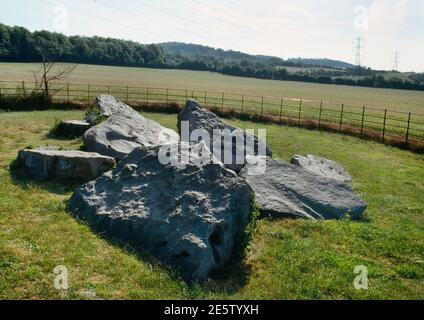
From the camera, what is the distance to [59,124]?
20781mm

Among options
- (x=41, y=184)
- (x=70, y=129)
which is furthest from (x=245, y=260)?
(x=70, y=129)

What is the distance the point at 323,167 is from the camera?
16250 millimetres

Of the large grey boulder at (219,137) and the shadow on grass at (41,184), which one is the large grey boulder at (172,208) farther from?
the large grey boulder at (219,137)

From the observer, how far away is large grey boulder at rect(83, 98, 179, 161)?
15.5m

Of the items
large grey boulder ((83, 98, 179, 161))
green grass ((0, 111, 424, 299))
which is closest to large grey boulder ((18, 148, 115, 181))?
green grass ((0, 111, 424, 299))

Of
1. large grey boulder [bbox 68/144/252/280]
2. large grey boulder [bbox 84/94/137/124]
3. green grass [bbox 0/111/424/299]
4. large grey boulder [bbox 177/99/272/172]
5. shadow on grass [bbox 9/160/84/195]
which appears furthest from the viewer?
large grey boulder [bbox 84/94/137/124]

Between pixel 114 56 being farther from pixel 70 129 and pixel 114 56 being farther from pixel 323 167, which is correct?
pixel 323 167

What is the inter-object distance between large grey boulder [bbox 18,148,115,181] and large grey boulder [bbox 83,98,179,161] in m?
1.87

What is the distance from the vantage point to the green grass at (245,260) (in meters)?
7.25

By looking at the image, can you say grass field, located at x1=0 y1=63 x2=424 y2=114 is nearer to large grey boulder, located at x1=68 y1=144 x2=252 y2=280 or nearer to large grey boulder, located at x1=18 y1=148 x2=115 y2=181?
large grey boulder, located at x1=18 y1=148 x2=115 y2=181

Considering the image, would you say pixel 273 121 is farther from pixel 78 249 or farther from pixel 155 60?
pixel 155 60

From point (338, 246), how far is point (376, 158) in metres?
12.3

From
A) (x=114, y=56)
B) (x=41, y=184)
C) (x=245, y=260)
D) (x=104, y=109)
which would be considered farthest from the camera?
(x=114, y=56)

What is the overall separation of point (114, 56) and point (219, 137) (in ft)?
352
